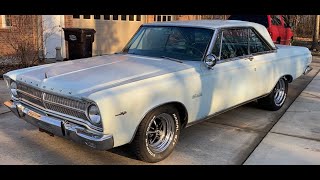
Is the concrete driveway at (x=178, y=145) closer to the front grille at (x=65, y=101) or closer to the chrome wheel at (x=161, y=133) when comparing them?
the chrome wheel at (x=161, y=133)

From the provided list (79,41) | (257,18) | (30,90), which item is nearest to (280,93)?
(30,90)

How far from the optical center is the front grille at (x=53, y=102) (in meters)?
3.63

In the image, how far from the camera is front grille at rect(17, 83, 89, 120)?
11.9 ft

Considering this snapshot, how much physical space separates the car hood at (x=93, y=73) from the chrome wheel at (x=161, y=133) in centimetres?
54

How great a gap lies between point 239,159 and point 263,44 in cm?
244

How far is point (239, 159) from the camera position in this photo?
4.25 meters

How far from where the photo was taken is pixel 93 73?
13.7ft

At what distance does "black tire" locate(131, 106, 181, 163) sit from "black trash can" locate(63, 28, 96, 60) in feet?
21.2

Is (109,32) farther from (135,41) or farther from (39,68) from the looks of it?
(39,68)

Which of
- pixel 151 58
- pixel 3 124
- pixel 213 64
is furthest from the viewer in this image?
pixel 3 124

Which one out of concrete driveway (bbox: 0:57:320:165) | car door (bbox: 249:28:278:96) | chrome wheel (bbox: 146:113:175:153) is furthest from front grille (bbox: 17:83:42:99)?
car door (bbox: 249:28:278:96)

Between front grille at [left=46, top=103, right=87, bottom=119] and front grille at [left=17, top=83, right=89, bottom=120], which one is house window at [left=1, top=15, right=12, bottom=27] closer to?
front grille at [left=17, top=83, right=89, bottom=120]

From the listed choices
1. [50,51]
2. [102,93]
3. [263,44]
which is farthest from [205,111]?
[50,51]
